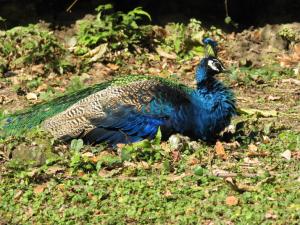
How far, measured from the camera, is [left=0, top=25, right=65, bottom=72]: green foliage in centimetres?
902

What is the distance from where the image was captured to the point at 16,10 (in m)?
9.88

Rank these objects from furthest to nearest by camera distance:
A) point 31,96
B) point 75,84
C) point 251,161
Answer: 1. point 75,84
2. point 31,96
3. point 251,161

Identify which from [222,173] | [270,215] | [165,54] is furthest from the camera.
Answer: [165,54]

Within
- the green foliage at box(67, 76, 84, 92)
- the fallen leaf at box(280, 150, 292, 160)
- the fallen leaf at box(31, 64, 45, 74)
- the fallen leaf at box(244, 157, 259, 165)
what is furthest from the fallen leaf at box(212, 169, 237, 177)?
the fallen leaf at box(31, 64, 45, 74)

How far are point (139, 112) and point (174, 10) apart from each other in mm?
4079

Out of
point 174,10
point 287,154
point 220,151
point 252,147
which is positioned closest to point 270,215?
point 287,154

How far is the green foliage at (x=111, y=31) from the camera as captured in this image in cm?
928

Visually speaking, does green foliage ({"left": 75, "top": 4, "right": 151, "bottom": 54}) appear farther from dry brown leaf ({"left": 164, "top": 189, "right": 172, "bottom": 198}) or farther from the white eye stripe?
dry brown leaf ({"left": 164, "top": 189, "right": 172, "bottom": 198})

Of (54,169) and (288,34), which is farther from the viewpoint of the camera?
(288,34)

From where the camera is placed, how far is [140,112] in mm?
6559

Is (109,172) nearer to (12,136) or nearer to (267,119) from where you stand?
(12,136)

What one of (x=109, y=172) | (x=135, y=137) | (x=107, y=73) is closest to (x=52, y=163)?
(x=109, y=172)

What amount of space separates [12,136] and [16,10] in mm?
3708

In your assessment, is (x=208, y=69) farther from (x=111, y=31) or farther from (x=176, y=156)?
(x=111, y=31)
